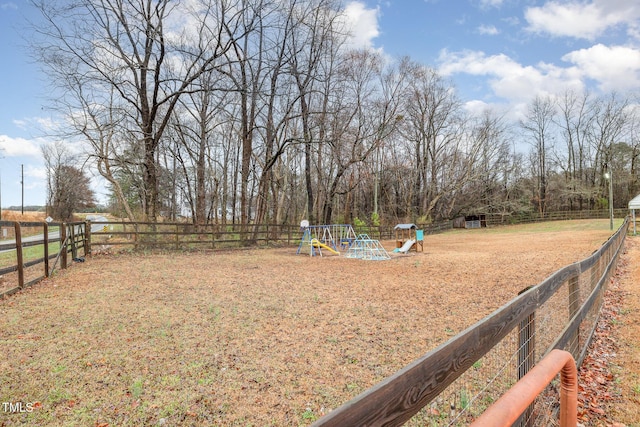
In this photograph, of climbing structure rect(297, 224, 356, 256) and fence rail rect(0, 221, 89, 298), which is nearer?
fence rail rect(0, 221, 89, 298)

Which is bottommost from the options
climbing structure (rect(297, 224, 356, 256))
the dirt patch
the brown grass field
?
the dirt patch

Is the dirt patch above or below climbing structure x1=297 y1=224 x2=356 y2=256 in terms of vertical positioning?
below

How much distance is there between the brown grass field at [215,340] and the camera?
328 cm

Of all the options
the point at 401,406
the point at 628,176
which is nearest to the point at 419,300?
the point at 401,406

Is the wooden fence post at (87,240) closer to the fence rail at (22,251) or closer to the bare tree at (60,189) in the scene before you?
the fence rail at (22,251)

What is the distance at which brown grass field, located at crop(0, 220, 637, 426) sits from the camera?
3.28 metres

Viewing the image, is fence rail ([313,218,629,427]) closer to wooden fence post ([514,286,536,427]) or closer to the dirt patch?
wooden fence post ([514,286,536,427])

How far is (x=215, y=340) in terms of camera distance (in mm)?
4797

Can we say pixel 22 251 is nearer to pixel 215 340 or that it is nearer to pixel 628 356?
pixel 215 340

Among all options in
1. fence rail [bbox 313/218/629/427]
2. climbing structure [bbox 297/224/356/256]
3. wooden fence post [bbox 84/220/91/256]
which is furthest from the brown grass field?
climbing structure [bbox 297/224/356/256]

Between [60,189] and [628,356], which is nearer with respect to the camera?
[628,356]

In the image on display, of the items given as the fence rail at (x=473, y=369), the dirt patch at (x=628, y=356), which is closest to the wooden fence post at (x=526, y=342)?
the fence rail at (x=473, y=369)

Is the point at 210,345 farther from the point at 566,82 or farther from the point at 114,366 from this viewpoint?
the point at 566,82

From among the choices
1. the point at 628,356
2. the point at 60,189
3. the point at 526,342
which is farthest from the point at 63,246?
the point at 60,189
